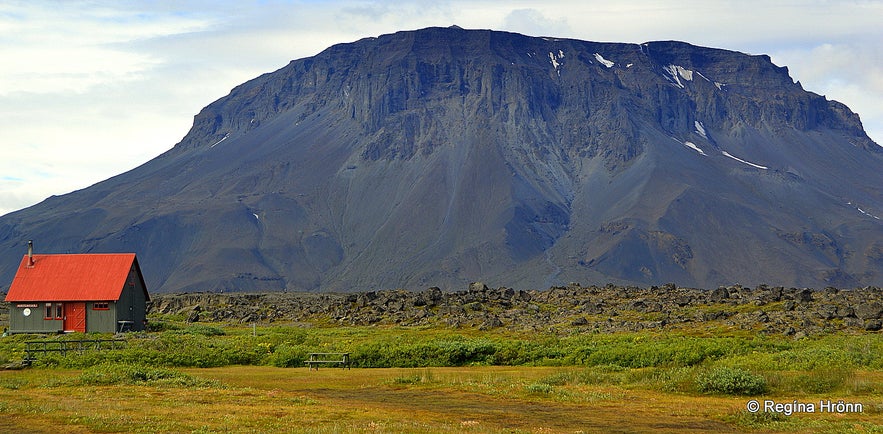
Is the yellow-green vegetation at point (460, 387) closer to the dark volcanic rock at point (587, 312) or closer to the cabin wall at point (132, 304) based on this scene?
the dark volcanic rock at point (587, 312)

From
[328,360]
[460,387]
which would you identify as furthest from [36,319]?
[460,387]

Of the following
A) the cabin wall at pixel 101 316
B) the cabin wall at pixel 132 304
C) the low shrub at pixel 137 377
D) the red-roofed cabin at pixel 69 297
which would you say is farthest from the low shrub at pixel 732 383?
the cabin wall at pixel 132 304

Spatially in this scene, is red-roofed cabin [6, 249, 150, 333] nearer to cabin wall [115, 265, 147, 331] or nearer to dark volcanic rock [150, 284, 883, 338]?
cabin wall [115, 265, 147, 331]

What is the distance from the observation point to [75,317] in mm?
86000

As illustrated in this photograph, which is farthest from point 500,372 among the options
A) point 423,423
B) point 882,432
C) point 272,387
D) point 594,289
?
point 594,289

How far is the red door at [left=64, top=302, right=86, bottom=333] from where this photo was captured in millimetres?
85938

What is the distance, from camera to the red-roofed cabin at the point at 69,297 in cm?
8581

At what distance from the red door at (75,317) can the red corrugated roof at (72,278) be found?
2.74ft

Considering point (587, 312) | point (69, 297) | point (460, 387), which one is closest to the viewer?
point (460, 387)

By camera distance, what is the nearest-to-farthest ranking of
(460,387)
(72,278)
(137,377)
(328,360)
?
(460,387)
(137,377)
(328,360)
(72,278)

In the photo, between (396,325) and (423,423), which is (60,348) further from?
(396,325)

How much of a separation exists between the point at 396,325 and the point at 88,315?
31.4 metres

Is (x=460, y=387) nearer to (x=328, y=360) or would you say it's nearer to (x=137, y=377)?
(x=328, y=360)

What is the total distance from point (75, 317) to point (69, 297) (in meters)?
1.83
